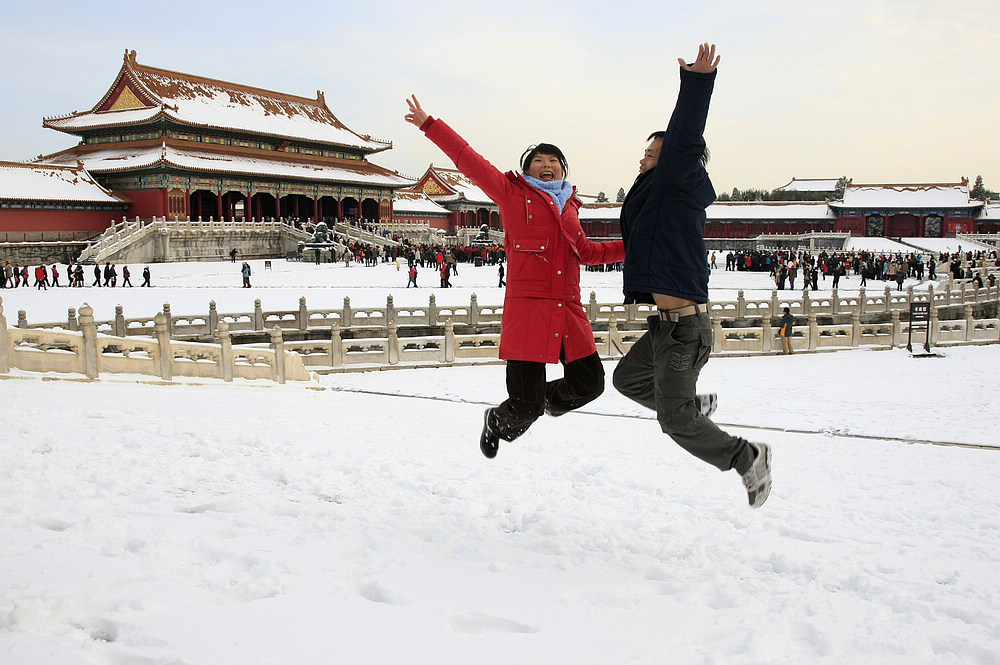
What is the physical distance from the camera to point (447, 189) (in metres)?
57.7

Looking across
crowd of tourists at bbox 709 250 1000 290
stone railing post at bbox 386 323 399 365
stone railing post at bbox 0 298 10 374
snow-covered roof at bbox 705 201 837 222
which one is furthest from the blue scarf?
snow-covered roof at bbox 705 201 837 222

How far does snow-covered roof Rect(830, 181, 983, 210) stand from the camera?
54.6 m

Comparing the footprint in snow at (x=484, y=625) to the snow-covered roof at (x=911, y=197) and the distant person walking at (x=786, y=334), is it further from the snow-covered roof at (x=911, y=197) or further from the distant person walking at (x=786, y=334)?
the snow-covered roof at (x=911, y=197)

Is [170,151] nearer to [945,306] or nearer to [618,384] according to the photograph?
[945,306]

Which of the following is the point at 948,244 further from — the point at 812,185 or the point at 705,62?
the point at 705,62

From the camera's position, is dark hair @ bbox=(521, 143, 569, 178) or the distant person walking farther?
the distant person walking

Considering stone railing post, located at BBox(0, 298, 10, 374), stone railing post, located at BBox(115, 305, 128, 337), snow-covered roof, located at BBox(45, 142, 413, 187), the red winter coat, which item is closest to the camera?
the red winter coat

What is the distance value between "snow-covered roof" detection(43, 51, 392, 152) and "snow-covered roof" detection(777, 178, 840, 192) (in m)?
40.8

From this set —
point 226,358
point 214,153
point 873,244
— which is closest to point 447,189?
point 214,153

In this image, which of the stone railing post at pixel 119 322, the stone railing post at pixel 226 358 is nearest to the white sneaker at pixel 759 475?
the stone railing post at pixel 226 358

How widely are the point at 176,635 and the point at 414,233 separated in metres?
45.7

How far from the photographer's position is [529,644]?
8.70 ft

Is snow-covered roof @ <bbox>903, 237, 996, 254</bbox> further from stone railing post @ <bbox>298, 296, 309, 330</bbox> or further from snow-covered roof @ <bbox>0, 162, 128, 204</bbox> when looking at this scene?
snow-covered roof @ <bbox>0, 162, 128, 204</bbox>

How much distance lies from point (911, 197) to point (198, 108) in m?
49.2
